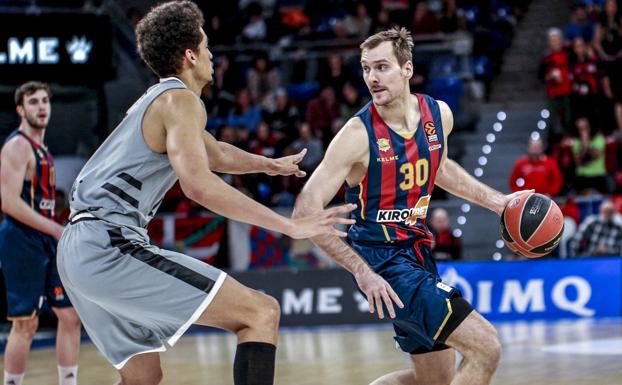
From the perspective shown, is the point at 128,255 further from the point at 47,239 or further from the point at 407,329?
the point at 47,239

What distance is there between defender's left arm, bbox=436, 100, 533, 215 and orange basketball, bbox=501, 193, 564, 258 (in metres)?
0.07

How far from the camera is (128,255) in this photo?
4465 millimetres

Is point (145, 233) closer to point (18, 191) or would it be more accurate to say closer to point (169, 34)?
point (169, 34)

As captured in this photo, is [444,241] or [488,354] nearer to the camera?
[488,354]

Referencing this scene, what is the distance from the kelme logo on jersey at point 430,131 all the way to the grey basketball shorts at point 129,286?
61.6 inches

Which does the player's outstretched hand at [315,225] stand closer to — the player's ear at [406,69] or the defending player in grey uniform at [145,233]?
the defending player in grey uniform at [145,233]

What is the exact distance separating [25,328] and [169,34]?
3504mm

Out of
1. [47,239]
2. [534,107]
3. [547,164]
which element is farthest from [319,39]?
[47,239]

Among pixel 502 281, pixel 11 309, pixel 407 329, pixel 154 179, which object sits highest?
pixel 154 179

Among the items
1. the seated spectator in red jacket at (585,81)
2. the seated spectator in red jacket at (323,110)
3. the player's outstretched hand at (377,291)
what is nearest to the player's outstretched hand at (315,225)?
the player's outstretched hand at (377,291)

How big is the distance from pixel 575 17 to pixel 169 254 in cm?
1280

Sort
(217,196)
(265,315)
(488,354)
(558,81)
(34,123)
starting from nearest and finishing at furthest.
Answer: (217,196), (265,315), (488,354), (34,123), (558,81)

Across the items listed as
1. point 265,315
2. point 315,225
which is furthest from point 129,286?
point 315,225

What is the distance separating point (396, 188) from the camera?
5344 mm
